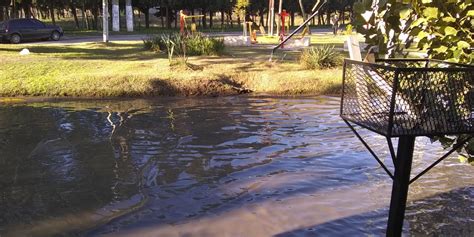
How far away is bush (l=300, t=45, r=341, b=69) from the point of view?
1667 centimetres

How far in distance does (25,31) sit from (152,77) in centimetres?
1571

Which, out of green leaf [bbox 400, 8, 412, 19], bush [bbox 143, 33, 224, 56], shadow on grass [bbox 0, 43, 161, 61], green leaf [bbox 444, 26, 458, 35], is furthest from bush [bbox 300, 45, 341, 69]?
green leaf [bbox 400, 8, 412, 19]

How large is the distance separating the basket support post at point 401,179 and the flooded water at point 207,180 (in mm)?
1952

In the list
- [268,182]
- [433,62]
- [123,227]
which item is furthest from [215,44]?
[433,62]

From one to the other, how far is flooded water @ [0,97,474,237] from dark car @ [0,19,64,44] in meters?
17.0

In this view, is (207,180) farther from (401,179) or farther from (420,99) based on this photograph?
(420,99)

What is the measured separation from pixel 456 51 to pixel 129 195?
14.4ft

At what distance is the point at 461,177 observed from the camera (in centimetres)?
726

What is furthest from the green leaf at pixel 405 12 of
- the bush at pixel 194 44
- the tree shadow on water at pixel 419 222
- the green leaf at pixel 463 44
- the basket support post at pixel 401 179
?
the bush at pixel 194 44

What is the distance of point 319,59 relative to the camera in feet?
54.8

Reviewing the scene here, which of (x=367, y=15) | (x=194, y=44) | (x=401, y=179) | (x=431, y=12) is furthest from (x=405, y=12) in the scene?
(x=194, y=44)

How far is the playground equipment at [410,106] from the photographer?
3131 millimetres

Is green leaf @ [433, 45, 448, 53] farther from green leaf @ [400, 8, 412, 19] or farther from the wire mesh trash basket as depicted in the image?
green leaf @ [400, 8, 412, 19]

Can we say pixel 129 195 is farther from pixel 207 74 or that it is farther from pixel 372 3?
pixel 207 74
